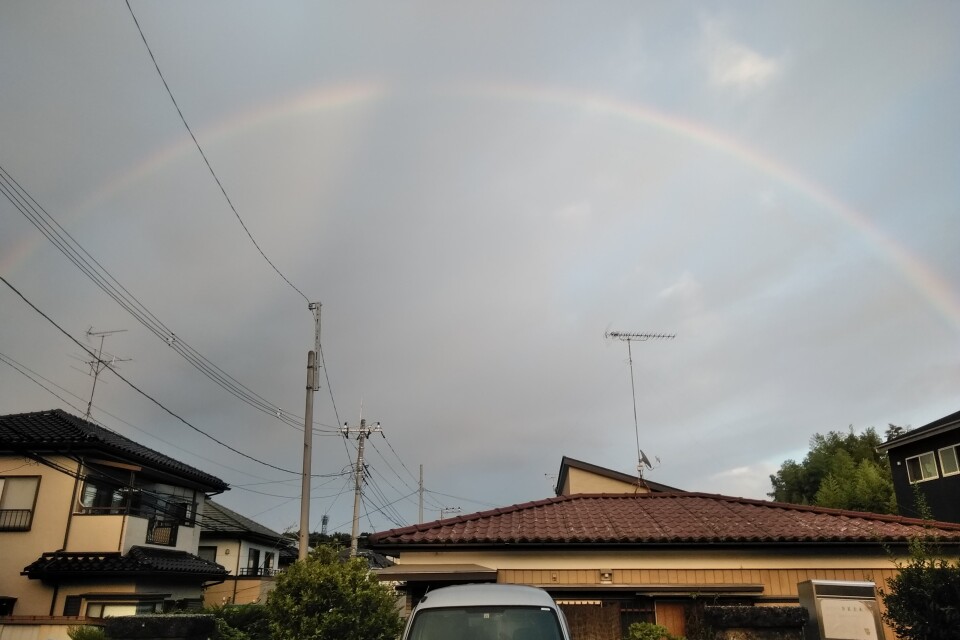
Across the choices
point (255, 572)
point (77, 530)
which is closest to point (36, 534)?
point (77, 530)

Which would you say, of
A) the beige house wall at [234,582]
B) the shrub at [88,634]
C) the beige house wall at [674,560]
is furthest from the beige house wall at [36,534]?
the beige house wall at [674,560]

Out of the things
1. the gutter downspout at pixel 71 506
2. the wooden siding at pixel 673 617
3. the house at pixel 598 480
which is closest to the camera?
the wooden siding at pixel 673 617

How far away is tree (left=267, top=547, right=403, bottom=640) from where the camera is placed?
9492mm

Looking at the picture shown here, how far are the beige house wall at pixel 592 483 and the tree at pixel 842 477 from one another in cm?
1778

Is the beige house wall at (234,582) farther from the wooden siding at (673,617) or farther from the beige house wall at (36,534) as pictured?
the wooden siding at (673,617)

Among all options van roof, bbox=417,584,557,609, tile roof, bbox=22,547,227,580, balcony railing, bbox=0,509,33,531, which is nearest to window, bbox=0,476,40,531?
balcony railing, bbox=0,509,33,531

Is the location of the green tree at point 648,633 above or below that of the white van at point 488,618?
below

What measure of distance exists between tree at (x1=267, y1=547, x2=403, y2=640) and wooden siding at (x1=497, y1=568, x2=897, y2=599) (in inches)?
113

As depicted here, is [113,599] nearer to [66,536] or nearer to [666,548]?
[66,536]

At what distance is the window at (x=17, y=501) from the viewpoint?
21669 millimetres

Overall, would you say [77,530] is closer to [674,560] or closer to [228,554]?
[228,554]

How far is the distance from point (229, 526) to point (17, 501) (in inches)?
452

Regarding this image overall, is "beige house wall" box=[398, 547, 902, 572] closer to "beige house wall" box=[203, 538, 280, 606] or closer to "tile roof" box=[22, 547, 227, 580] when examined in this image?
"tile roof" box=[22, 547, 227, 580]

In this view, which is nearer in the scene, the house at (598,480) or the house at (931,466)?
the house at (598,480)
